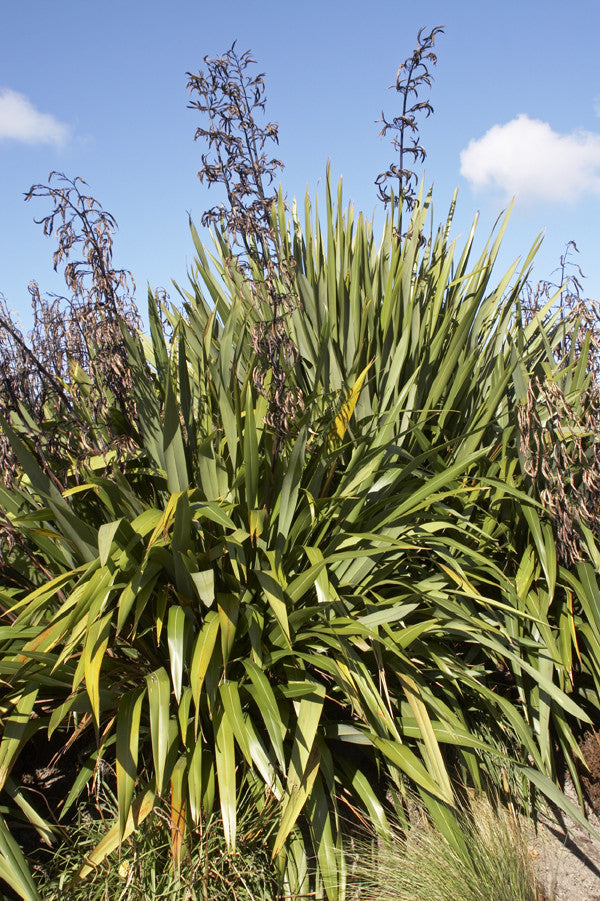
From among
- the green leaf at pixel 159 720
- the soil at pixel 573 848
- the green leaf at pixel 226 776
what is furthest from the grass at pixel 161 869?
the soil at pixel 573 848

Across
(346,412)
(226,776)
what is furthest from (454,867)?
(346,412)

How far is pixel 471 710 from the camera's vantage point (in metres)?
2.74

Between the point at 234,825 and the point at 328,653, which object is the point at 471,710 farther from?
the point at 234,825

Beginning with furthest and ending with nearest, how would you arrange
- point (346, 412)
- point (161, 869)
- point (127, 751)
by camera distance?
point (346, 412)
point (161, 869)
point (127, 751)

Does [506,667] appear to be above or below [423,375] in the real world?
below

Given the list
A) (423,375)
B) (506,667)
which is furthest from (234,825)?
(423,375)

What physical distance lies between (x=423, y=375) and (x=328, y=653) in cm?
161

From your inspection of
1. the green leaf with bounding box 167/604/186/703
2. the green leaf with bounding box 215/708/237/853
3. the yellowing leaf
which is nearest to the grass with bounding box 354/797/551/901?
the green leaf with bounding box 215/708/237/853

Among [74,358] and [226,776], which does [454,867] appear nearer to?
[226,776]

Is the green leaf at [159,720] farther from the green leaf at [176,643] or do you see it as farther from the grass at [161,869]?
the grass at [161,869]

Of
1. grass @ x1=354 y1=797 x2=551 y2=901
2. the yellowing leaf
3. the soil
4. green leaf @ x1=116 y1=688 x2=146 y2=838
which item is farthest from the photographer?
the yellowing leaf

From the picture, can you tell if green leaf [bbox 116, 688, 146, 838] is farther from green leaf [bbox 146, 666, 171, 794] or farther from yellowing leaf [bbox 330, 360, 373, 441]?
yellowing leaf [bbox 330, 360, 373, 441]

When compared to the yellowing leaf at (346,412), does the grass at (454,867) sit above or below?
below

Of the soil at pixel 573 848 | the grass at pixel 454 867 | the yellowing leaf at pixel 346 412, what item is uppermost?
the yellowing leaf at pixel 346 412
